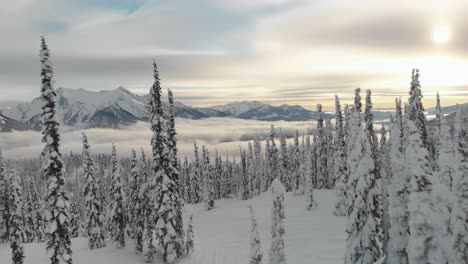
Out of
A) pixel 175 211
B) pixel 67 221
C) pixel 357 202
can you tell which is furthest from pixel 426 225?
pixel 175 211

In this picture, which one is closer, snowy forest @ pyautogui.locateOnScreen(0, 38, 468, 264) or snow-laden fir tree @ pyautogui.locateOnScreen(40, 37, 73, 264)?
snowy forest @ pyautogui.locateOnScreen(0, 38, 468, 264)

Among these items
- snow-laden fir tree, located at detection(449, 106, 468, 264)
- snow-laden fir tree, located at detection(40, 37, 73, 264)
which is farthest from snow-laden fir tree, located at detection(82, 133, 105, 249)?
snow-laden fir tree, located at detection(449, 106, 468, 264)

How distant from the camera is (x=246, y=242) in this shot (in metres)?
55.9

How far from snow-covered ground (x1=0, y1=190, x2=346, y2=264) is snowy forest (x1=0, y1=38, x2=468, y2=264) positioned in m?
0.75

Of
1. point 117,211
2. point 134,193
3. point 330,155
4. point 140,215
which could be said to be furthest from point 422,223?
point 330,155

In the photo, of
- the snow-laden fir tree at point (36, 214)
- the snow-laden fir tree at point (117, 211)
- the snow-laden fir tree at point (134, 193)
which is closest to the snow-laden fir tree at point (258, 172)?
the snow-laden fir tree at point (36, 214)

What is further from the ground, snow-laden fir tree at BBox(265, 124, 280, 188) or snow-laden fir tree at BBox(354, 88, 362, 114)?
snow-laden fir tree at BBox(354, 88, 362, 114)

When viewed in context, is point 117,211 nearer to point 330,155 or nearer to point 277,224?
point 277,224

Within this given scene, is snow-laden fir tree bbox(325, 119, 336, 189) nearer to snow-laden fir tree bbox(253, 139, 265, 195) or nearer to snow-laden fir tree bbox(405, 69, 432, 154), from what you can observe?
snow-laden fir tree bbox(253, 139, 265, 195)

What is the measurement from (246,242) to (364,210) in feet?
123

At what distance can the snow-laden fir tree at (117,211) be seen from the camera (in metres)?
53.3

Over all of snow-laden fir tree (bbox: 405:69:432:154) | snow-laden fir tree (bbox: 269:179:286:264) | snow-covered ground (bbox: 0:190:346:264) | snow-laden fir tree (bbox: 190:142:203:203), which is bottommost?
snow-laden fir tree (bbox: 190:142:203:203)

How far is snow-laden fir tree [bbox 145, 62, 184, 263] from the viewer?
4469 cm

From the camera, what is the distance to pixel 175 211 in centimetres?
4566
